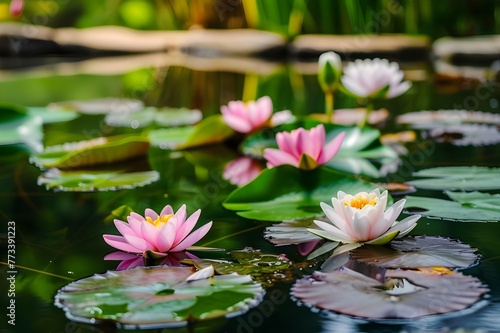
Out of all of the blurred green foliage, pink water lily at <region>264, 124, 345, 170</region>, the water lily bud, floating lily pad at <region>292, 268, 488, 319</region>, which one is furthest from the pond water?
the blurred green foliage

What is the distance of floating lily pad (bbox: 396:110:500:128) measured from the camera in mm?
2000

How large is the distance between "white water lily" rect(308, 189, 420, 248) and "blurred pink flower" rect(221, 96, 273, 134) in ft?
2.71

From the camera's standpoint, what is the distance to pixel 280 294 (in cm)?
75

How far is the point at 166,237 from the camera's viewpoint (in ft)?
2.78

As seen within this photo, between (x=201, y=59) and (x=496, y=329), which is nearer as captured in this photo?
(x=496, y=329)

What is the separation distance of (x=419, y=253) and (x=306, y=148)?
386 millimetres

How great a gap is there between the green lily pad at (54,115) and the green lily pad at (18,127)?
22 cm

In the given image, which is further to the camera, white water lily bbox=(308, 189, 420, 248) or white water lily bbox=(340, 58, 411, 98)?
white water lily bbox=(340, 58, 411, 98)

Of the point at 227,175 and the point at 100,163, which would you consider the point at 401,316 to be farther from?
the point at 100,163

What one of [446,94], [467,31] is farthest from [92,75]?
[467,31]

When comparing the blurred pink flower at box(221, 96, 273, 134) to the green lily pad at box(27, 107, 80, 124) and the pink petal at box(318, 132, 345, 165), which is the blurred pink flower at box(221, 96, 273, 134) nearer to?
the pink petal at box(318, 132, 345, 165)

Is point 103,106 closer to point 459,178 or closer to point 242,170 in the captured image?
point 242,170

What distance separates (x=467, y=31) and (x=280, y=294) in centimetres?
493

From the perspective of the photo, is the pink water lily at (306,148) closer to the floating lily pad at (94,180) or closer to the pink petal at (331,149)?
the pink petal at (331,149)
